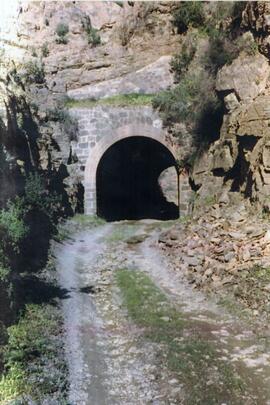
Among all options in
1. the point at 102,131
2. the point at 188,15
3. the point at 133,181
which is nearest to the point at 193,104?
the point at 102,131

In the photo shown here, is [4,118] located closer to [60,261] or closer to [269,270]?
[60,261]

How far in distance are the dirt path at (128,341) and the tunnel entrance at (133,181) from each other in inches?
377

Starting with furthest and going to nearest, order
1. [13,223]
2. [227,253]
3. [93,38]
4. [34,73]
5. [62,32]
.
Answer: [62,32] → [93,38] → [34,73] → [227,253] → [13,223]

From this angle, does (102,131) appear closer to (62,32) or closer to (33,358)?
(62,32)

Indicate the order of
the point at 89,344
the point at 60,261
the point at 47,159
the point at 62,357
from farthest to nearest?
the point at 47,159
the point at 60,261
the point at 89,344
the point at 62,357

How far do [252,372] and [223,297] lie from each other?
2.88 meters

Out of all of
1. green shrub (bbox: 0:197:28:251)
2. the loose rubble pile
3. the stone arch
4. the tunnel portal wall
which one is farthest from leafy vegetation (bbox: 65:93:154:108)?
green shrub (bbox: 0:197:28:251)

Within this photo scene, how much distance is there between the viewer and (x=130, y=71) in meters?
21.6

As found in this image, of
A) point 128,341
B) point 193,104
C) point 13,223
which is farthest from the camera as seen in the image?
point 193,104

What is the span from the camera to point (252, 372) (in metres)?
6.33

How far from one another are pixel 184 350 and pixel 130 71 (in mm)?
16821

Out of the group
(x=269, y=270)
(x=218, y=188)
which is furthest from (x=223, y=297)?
(x=218, y=188)

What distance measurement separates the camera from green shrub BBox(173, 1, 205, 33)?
70.1 feet

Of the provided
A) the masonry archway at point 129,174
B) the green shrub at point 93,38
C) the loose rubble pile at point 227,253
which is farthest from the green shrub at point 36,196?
the green shrub at point 93,38
